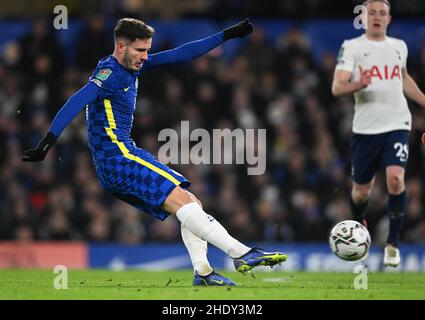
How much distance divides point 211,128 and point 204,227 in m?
8.15

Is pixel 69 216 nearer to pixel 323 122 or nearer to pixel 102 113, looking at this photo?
pixel 323 122

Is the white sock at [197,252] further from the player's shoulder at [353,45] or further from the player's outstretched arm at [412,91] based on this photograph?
the player's outstretched arm at [412,91]

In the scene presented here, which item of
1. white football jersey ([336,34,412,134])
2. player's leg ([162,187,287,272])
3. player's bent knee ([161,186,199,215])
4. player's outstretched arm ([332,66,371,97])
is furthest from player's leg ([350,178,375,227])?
player's bent knee ([161,186,199,215])

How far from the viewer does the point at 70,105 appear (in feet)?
25.1

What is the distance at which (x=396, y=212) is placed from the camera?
400 inches

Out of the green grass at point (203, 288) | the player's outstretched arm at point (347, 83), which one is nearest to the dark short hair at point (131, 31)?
the green grass at point (203, 288)

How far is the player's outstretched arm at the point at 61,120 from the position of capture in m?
7.43

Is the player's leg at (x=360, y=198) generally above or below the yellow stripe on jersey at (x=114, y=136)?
below

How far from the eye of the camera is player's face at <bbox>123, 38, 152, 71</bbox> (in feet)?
26.4

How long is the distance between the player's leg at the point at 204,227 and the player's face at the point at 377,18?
325 cm

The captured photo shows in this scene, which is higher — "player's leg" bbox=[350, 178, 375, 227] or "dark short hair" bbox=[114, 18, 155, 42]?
"dark short hair" bbox=[114, 18, 155, 42]

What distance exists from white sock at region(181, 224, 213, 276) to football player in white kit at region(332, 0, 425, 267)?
2.62 m

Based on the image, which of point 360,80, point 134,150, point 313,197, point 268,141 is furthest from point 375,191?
point 134,150

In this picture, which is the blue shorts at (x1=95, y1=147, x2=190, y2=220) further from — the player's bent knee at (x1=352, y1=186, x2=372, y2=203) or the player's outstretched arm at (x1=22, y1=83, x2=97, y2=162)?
the player's bent knee at (x1=352, y1=186, x2=372, y2=203)
